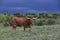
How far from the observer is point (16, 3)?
25.2 ft

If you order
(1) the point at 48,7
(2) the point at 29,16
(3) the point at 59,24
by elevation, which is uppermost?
(1) the point at 48,7

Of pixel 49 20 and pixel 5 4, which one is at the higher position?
pixel 5 4

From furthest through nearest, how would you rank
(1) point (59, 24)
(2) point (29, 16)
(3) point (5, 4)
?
(1) point (59, 24)
(2) point (29, 16)
(3) point (5, 4)

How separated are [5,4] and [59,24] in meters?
3.18

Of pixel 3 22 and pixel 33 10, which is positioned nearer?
pixel 33 10

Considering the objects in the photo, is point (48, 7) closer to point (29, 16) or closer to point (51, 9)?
point (51, 9)

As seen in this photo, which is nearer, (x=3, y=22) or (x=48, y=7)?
(x=48, y=7)

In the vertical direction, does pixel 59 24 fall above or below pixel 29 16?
below

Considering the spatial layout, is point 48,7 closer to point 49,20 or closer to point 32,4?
point 32,4

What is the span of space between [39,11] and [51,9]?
→ 0.39 meters

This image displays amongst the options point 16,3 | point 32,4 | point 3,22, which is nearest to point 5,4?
point 16,3

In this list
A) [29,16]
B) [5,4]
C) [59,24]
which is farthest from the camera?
[59,24]

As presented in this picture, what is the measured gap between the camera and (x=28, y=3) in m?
7.68

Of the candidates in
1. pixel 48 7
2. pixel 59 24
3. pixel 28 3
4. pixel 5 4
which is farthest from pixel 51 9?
pixel 59 24
